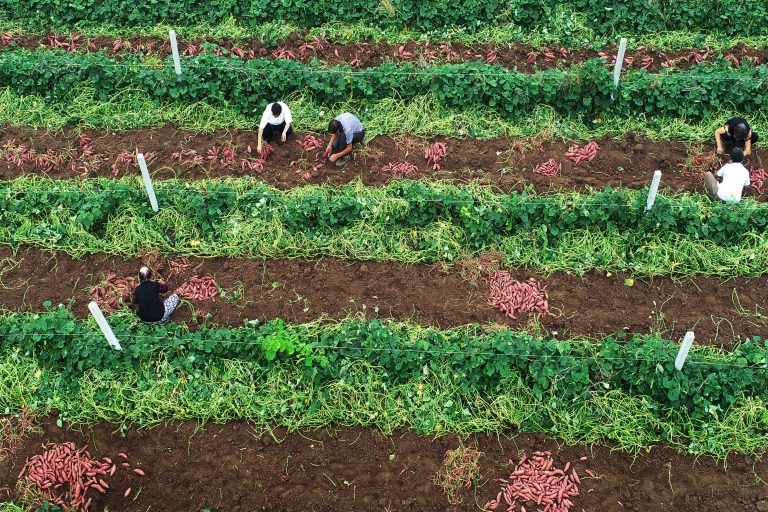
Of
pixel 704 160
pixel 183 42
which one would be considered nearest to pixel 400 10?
pixel 183 42

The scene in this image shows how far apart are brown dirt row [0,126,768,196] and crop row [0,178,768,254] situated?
42 centimetres

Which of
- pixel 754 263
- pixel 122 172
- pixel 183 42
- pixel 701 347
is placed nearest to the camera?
pixel 701 347

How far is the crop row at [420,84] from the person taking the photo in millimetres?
9406

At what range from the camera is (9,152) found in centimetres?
911

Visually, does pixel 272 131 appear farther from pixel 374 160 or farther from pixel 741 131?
pixel 741 131

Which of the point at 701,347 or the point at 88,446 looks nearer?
the point at 88,446

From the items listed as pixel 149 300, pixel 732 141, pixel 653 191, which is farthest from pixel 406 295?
pixel 732 141

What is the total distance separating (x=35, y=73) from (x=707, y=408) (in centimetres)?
962

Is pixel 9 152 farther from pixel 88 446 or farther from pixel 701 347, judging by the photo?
pixel 701 347

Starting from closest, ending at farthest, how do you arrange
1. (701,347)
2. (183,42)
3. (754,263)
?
(701,347), (754,263), (183,42)

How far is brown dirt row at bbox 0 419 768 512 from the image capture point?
6137 mm

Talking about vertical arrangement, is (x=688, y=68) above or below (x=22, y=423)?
above

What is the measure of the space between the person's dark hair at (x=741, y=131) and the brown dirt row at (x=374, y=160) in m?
0.45

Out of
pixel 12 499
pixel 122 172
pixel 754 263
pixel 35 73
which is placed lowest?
pixel 12 499
